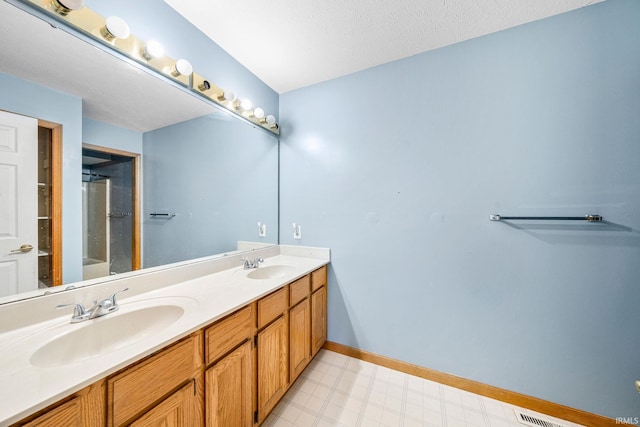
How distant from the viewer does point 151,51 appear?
1116 mm

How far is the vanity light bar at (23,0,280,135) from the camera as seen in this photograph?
34.7 inches

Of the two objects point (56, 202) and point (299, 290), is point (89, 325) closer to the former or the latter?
point (56, 202)

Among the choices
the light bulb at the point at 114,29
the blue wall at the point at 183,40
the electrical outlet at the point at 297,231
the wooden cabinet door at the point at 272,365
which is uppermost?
the blue wall at the point at 183,40

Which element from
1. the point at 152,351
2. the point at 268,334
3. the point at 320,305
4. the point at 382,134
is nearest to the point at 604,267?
the point at 382,134

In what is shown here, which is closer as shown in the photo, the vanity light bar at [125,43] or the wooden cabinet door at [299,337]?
the vanity light bar at [125,43]

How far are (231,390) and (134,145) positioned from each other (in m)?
1.31

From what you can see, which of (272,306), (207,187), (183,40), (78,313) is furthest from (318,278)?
(183,40)

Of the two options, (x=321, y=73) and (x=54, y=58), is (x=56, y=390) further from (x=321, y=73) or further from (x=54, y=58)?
(x=321, y=73)

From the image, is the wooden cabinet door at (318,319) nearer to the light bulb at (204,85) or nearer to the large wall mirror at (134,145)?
the large wall mirror at (134,145)

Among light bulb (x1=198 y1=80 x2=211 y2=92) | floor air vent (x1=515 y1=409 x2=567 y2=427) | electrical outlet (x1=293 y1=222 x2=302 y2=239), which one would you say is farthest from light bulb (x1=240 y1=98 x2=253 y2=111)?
floor air vent (x1=515 y1=409 x2=567 y2=427)

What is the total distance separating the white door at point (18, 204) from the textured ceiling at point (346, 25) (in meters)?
1.02

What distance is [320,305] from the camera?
186 centimetres

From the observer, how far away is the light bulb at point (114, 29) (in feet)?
3.15

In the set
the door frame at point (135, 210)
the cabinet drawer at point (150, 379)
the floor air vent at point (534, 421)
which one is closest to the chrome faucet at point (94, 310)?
the door frame at point (135, 210)
